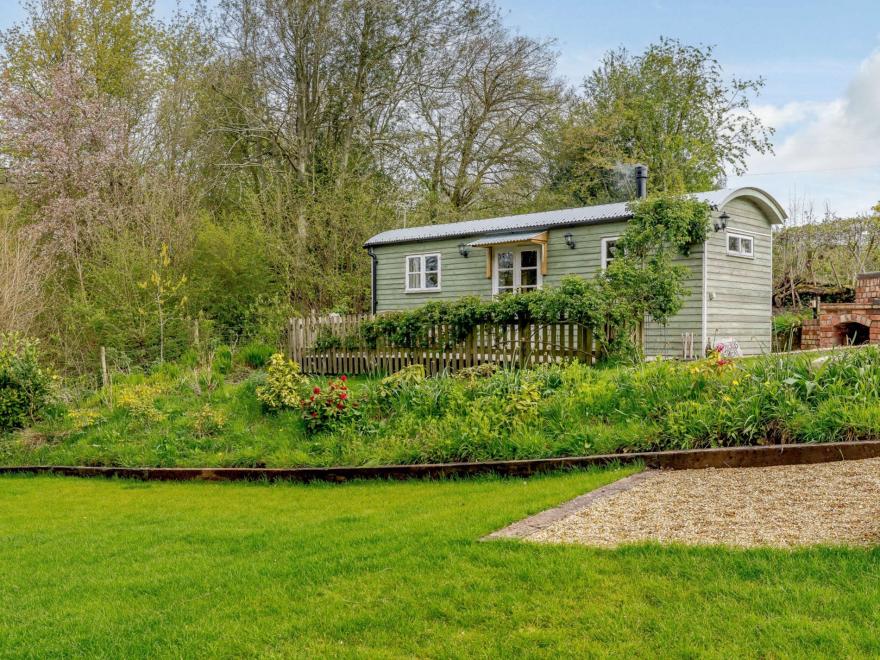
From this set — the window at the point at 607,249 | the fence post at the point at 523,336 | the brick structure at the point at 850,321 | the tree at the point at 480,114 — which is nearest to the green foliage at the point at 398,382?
the fence post at the point at 523,336

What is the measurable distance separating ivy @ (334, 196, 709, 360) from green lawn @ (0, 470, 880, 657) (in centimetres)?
570

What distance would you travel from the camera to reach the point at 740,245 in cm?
1344

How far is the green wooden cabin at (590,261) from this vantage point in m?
12.6

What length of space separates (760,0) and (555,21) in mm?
14304

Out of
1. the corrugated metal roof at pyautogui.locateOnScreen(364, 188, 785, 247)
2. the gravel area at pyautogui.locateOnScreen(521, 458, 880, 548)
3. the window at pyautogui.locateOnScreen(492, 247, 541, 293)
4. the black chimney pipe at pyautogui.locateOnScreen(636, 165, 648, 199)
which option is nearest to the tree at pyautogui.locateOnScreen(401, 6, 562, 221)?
the corrugated metal roof at pyautogui.locateOnScreen(364, 188, 785, 247)

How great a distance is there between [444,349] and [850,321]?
911cm

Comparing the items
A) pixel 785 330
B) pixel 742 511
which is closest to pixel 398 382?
pixel 742 511

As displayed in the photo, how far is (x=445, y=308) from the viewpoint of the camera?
11203 millimetres

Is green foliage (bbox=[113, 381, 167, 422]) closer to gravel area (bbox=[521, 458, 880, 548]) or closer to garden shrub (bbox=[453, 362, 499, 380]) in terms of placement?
garden shrub (bbox=[453, 362, 499, 380])

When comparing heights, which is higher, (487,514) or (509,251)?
(509,251)

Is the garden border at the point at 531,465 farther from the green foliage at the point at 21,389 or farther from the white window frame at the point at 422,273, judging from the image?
the white window frame at the point at 422,273

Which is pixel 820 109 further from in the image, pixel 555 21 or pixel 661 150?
pixel 555 21

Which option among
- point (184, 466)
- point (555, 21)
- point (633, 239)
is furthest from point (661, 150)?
point (184, 466)

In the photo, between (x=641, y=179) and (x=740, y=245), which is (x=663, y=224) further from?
(x=740, y=245)
